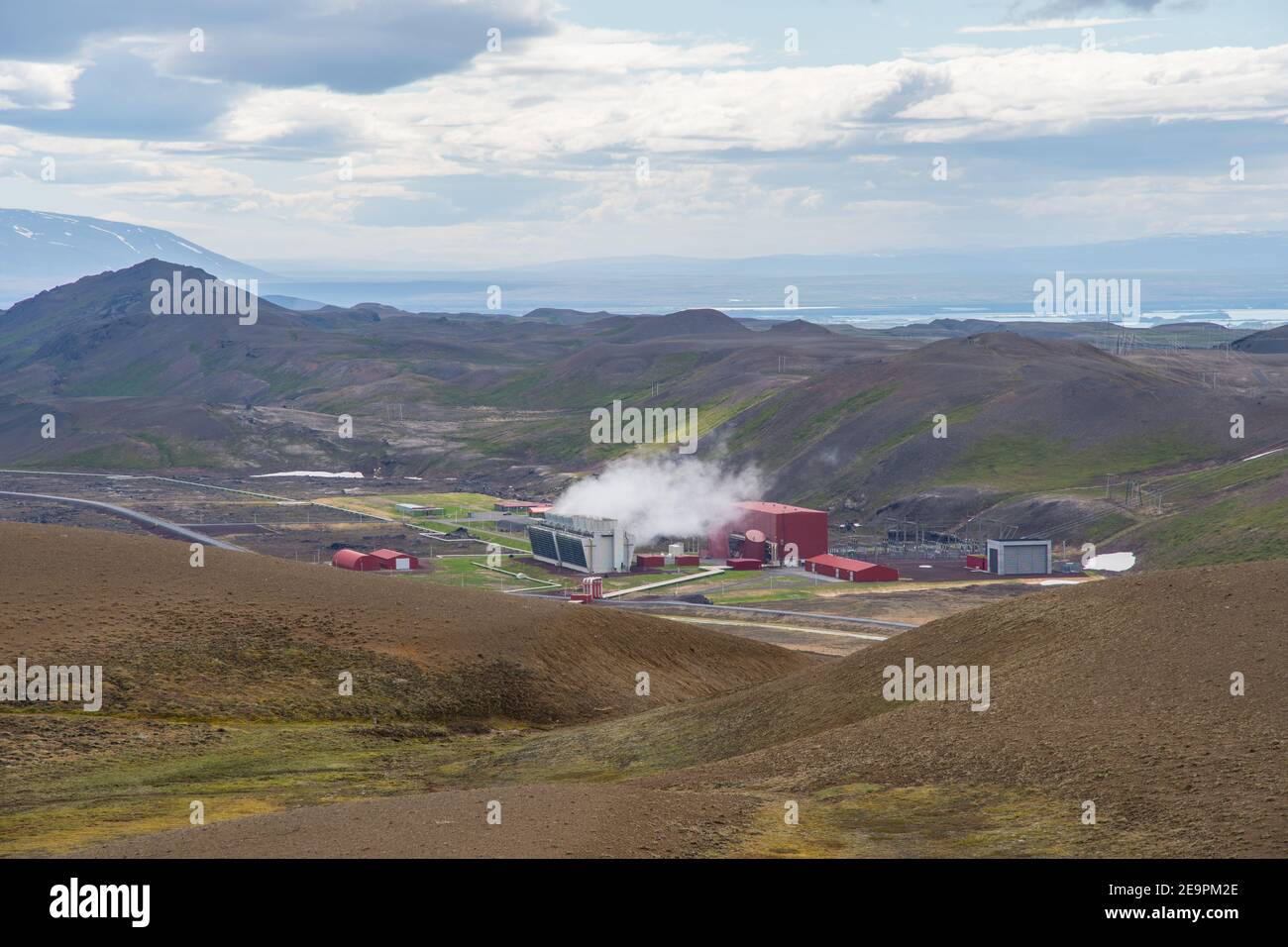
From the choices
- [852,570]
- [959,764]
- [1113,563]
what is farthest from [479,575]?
[959,764]

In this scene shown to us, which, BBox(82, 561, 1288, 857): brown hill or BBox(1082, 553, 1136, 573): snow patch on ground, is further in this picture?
BBox(1082, 553, 1136, 573): snow patch on ground

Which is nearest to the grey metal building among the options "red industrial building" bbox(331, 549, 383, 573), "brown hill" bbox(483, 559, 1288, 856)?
"red industrial building" bbox(331, 549, 383, 573)

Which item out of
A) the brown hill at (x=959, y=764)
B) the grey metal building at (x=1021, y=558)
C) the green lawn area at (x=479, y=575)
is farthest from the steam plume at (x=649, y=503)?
the brown hill at (x=959, y=764)

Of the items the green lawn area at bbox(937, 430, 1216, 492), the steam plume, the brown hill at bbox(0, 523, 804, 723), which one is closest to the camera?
the brown hill at bbox(0, 523, 804, 723)

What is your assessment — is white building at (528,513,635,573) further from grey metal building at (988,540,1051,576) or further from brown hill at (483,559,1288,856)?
brown hill at (483,559,1288,856)

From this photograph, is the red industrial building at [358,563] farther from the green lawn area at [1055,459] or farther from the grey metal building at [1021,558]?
the green lawn area at [1055,459]

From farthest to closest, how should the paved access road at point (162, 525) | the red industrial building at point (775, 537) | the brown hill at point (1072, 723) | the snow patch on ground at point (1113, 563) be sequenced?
the paved access road at point (162, 525) < the red industrial building at point (775, 537) < the snow patch on ground at point (1113, 563) < the brown hill at point (1072, 723)
